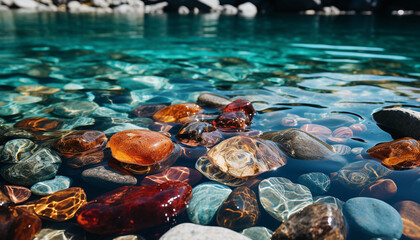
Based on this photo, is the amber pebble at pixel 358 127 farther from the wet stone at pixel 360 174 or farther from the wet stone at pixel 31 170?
the wet stone at pixel 31 170

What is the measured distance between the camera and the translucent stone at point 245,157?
2143 mm

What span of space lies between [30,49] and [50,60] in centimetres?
180

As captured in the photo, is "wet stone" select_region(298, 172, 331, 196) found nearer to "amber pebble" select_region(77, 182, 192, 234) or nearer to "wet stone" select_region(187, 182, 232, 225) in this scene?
"wet stone" select_region(187, 182, 232, 225)

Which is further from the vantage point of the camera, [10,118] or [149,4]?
[149,4]

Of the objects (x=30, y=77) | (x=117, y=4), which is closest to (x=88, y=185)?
(x=30, y=77)

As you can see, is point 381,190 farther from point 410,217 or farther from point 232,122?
point 232,122

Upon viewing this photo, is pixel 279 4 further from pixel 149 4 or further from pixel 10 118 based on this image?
pixel 10 118

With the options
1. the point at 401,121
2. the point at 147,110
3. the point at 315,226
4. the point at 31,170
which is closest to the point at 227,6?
the point at 147,110

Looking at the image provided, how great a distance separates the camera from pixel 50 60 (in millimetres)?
6137

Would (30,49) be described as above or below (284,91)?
above

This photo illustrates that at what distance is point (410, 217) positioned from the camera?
1.70 metres

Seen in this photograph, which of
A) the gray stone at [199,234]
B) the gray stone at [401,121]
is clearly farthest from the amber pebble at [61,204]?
the gray stone at [401,121]

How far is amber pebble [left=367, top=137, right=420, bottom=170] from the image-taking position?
2.18m

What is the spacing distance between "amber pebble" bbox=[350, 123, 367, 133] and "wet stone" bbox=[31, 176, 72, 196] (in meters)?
2.68
